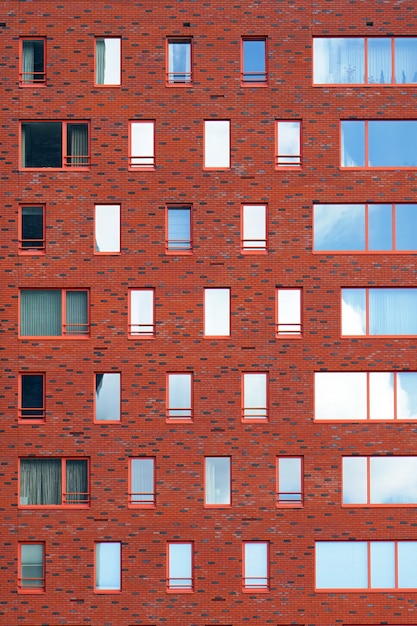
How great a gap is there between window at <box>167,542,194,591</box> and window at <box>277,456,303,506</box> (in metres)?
3.30

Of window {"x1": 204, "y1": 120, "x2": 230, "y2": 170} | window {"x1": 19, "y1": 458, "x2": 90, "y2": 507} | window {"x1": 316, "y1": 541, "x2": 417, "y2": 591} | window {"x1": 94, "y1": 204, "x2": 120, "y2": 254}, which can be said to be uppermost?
window {"x1": 204, "y1": 120, "x2": 230, "y2": 170}

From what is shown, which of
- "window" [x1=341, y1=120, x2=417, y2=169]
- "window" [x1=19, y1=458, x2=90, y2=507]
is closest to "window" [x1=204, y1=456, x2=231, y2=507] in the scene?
"window" [x1=19, y1=458, x2=90, y2=507]

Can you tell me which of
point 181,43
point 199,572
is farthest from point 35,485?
point 181,43

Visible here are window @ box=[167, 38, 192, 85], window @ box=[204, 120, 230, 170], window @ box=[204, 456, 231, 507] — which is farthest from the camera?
window @ box=[167, 38, 192, 85]

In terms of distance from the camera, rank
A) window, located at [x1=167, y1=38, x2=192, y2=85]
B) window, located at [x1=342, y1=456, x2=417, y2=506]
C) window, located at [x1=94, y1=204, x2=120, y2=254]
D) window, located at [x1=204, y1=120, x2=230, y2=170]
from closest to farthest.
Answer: window, located at [x1=342, y1=456, x2=417, y2=506]
window, located at [x1=94, y1=204, x2=120, y2=254]
window, located at [x1=204, y1=120, x2=230, y2=170]
window, located at [x1=167, y1=38, x2=192, y2=85]

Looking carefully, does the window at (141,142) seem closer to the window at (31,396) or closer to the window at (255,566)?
the window at (31,396)

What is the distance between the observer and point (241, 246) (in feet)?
95.1

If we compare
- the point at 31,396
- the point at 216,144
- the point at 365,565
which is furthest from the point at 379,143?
the point at 31,396

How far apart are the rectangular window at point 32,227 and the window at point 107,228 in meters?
1.78

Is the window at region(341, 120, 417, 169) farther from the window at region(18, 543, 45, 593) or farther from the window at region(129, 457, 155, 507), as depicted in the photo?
the window at region(18, 543, 45, 593)

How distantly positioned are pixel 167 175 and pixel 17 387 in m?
8.33

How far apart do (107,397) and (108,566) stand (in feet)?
17.4

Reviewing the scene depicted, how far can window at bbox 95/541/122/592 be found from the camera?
28.3m

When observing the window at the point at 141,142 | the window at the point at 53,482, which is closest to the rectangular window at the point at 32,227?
the window at the point at 141,142
